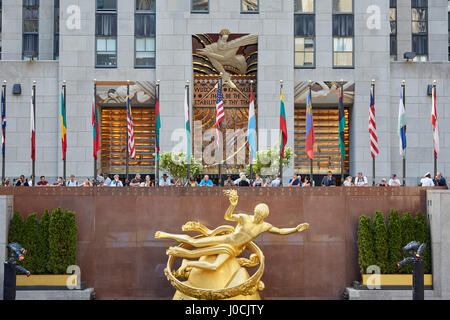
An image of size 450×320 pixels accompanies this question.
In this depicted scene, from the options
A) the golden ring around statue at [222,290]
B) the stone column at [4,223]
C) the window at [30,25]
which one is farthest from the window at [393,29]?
the stone column at [4,223]

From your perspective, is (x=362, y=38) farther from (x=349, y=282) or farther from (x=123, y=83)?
(x=349, y=282)

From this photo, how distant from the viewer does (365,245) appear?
20.5 m

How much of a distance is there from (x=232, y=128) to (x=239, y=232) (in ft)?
75.7

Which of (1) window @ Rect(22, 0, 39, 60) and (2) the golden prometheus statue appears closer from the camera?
(2) the golden prometheus statue

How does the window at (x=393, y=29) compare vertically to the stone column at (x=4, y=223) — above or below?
above

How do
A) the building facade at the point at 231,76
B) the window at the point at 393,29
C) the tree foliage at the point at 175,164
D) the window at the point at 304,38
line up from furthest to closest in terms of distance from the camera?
the window at the point at 393,29 → the window at the point at 304,38 → the building facade at the point at 231,76 → the tree foliage at the point at 175,164

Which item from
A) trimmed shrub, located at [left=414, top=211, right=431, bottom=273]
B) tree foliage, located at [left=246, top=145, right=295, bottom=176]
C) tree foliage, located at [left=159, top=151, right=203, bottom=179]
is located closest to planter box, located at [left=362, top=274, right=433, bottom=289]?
trimmed shrub, located at [left=414, top=211, right=431, bottom=273]

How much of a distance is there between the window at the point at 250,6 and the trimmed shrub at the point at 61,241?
2288 centimetres

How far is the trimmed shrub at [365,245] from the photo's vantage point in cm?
2050

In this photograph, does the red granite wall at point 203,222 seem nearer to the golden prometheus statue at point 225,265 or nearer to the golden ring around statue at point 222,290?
the golden prometheus statue at point 225,265

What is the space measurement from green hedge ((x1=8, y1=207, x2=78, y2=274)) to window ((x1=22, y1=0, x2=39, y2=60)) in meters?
29.9

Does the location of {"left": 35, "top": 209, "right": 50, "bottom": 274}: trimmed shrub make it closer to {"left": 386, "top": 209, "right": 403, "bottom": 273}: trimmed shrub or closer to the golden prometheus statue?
the golden prometheus statue

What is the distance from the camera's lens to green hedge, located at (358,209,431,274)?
2052 cm
